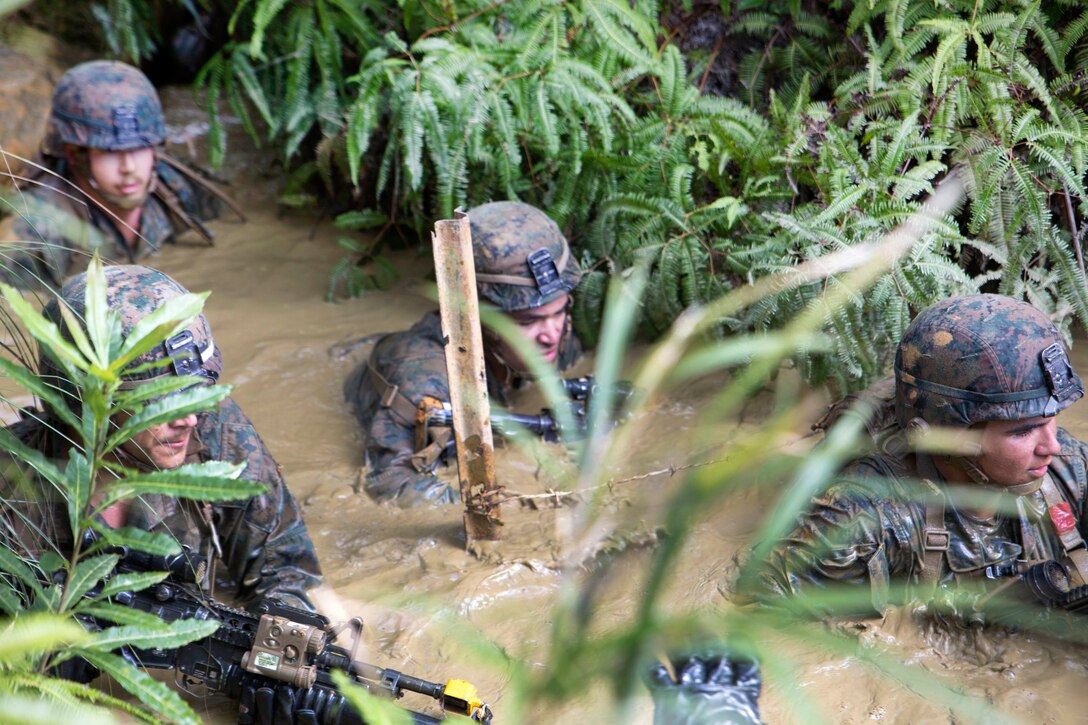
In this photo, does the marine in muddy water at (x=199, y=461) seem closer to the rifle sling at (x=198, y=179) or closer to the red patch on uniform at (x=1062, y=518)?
the red patch on uniform at (x=1062, y=518)

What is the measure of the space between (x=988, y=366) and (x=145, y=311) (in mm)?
2879

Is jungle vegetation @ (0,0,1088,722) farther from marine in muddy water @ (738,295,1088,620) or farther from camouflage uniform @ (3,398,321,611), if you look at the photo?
camouflage uniform @ (3,398,321,611)

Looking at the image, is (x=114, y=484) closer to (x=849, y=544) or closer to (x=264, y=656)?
(x=264, y=656)

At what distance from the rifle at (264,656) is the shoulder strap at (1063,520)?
84.2 inches

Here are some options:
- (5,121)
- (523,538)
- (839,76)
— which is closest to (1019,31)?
(839,76)

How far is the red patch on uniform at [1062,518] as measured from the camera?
3.63 metres

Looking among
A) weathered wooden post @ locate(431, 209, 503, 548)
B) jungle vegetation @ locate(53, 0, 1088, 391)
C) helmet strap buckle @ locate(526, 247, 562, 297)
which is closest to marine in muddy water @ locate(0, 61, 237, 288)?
jungle vegetation @ locate(53, 0, 1088, 391)

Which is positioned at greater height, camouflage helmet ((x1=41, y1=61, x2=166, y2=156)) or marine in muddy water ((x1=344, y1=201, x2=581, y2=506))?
camouflage helmet ((x1=41, y1=61, x2=166, y2=156))

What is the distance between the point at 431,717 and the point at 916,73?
3.90 m

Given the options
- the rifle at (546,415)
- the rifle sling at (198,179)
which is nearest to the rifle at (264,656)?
the rifle at (546,415)

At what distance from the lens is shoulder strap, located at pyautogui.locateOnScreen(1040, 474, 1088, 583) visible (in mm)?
3580

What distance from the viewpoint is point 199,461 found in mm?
3910

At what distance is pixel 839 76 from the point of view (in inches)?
225

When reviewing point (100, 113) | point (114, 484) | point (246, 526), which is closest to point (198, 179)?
point (100, 113)
